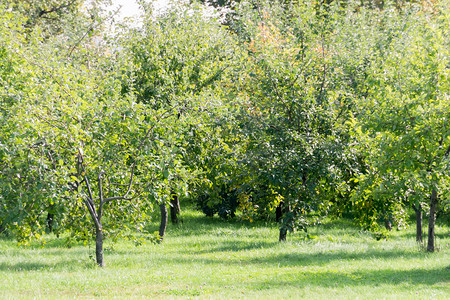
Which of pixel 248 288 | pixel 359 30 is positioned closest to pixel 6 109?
pixel 248 288

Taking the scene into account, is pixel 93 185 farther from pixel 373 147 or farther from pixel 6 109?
pixel 373 147

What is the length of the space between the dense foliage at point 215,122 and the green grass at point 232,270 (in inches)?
45.0

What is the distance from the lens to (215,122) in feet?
51.5

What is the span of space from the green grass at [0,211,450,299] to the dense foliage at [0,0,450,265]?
1143 mm

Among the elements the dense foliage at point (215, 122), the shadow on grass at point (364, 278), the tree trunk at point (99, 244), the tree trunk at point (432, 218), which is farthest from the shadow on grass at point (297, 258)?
the tree trunk at point (99, 244)

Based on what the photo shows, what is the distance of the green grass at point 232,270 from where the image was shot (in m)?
9.88

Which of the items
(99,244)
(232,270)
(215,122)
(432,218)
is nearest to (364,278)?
(232,270)

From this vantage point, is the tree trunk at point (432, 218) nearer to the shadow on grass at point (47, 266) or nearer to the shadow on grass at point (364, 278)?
the shadow on grass at point (364, 278)

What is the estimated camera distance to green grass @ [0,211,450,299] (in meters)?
9.88

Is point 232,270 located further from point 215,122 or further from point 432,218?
point 432,218

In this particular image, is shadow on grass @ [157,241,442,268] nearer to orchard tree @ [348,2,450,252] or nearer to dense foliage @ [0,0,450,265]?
dense foliage @ [0,0,450,265]

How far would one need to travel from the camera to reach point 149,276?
11.6 m

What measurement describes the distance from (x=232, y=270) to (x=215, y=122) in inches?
206

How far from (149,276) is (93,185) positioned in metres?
3.05
